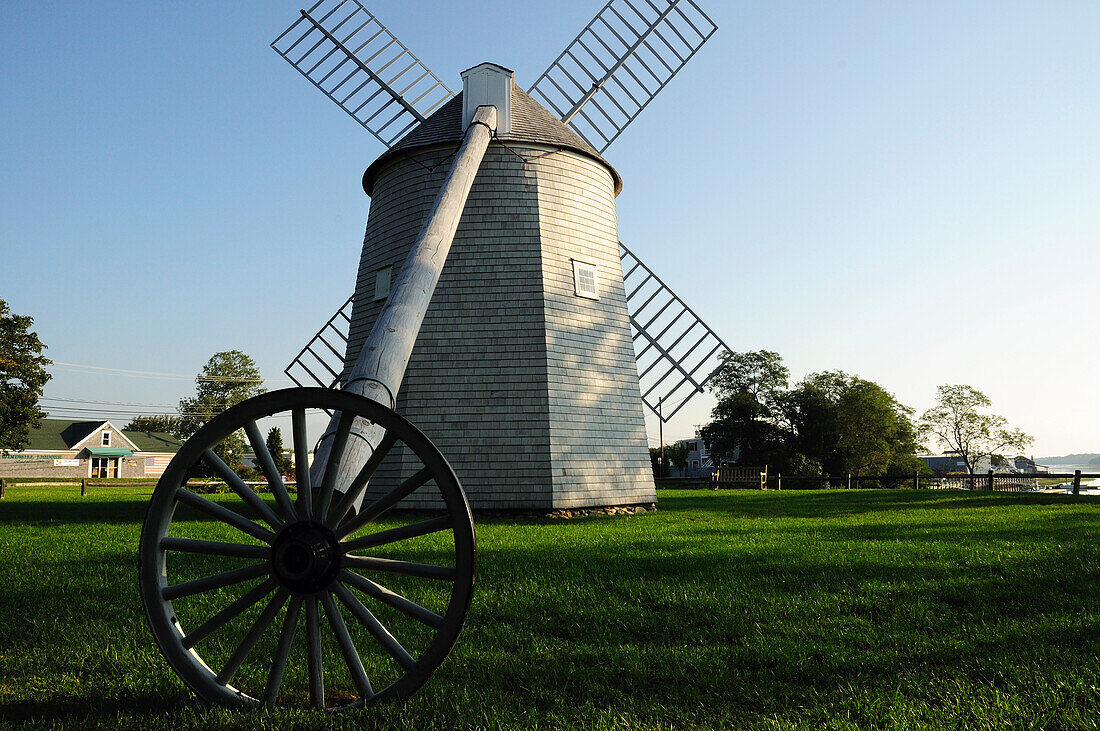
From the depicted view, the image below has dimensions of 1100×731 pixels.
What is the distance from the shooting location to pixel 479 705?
3.22 m

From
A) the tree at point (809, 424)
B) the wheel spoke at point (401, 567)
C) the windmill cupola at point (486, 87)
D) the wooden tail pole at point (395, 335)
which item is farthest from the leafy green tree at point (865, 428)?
the wheel spoke at point (401, 567)

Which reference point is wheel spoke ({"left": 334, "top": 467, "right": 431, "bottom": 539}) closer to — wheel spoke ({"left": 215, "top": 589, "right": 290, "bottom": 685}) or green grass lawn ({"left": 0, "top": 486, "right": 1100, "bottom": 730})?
wheel spoke ({"left": 215, "top": 589, "right": 290, "bottom": 685})

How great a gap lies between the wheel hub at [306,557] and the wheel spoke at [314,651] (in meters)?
0.08

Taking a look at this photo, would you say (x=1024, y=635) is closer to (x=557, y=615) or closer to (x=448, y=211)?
(x=557, y=615)

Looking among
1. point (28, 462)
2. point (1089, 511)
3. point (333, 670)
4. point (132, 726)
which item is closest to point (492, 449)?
point (333, 670)

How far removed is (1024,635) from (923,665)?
1.00 metres

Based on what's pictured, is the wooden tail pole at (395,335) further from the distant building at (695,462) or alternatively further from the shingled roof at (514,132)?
the distant building at (695,462)

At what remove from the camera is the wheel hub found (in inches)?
114

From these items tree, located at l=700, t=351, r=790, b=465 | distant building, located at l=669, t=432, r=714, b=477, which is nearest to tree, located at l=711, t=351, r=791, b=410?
tree, located at l=700, t=351, r=790, b=465

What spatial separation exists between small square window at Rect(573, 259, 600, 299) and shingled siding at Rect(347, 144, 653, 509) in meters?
0.16

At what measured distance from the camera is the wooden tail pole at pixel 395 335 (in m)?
3.58

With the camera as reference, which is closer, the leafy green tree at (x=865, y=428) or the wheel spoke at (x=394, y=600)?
the wheel spoke at (x=394, y=600)

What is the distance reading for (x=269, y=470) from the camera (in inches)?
120

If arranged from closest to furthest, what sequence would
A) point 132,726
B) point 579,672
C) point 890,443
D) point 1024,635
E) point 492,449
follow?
point 132,726 < point 579,672 < point 1024,635 < point 492,449 < point 890,443
